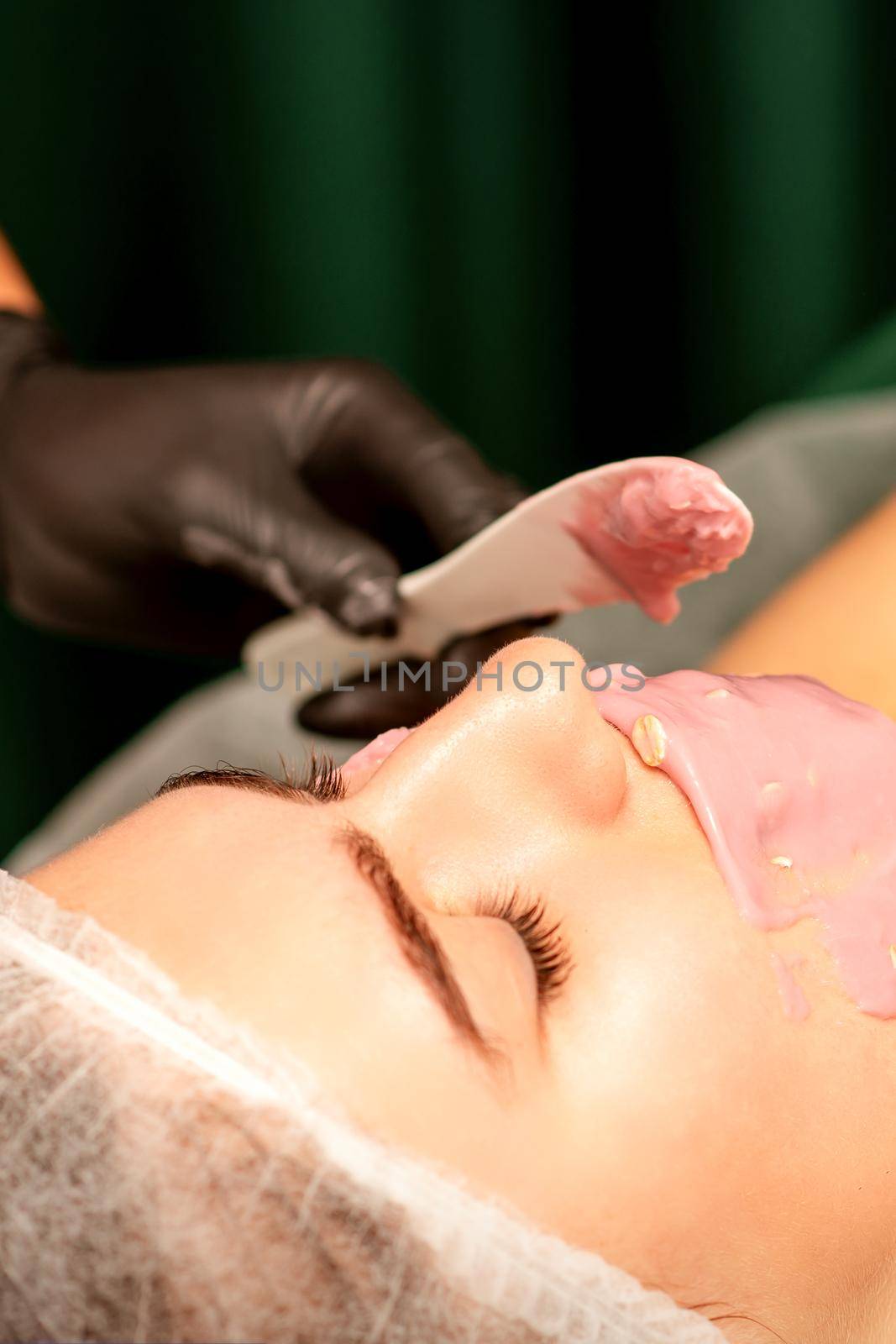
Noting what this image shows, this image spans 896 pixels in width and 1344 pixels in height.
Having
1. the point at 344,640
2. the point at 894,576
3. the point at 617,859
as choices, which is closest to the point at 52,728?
the point at 344,640

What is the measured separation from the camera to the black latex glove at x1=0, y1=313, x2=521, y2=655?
102 cm

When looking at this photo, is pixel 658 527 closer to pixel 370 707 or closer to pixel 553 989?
pixel 553 989

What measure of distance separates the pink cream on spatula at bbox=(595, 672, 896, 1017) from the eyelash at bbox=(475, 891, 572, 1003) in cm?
10

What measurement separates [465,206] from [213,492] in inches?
32.9

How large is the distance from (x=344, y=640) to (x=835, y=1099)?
530mm

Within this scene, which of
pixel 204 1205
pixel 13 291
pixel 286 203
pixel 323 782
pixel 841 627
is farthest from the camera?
pixel 286 203

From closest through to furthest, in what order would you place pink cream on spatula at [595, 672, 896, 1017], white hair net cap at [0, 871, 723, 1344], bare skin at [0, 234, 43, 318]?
white hair net cap at [0, 871, 723, 1344]
pink cream on spatula at [595, 672, 896, 1017]
bare skin at [0, 234, 43, 318]

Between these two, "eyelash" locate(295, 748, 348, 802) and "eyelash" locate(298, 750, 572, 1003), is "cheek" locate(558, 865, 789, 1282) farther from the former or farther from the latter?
"eyelash" locate(295, 748, 348, 802)

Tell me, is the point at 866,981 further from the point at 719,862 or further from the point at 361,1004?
the point at 361,1004

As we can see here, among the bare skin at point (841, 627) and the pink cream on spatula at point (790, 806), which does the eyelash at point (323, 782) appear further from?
the bare skin at point (841, 627)

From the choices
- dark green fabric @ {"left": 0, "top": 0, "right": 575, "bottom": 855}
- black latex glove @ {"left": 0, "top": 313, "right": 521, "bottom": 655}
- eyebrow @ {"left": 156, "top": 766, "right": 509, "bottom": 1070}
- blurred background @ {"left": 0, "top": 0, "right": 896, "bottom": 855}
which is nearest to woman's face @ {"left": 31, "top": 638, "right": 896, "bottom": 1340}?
eyebrow @ {"left": 156, "top": 766, "right": 509, "bottom": 1070}

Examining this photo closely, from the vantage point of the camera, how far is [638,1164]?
60 cm

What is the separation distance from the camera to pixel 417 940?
22.7 inches

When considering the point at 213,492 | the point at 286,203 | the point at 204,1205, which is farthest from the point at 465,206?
the point at 204,1205
